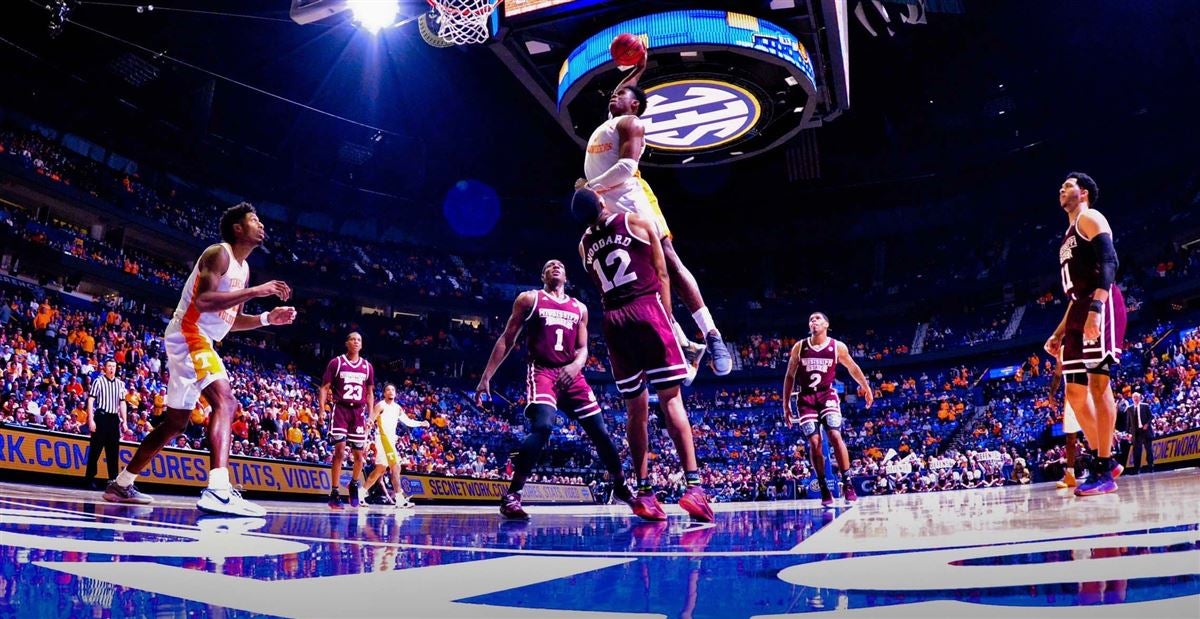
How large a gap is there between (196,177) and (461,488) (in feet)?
65.0

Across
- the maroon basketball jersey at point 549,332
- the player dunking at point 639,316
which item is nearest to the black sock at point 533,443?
the maroon basketball jersey at point 549,332

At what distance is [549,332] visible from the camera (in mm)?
6070

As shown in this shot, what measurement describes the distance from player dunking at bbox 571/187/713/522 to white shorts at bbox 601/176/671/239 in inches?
3.7

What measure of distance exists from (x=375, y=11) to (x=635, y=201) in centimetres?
814

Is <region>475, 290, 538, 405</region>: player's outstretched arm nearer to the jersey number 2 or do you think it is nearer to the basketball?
the jersey number 2

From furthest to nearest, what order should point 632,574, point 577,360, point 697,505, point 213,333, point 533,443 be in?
point 577,360 → point 533,443 → point 213,333 → point 697,505 → point 632,574

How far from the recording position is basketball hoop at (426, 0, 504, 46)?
Result: 10.2m

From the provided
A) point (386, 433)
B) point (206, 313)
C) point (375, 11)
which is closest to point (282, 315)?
point (206, 313)

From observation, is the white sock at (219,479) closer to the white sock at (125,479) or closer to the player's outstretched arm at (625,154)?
the white sock at (125,479)

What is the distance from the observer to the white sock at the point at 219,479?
4.61 metres

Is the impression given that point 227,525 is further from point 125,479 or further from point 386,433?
point 386,433

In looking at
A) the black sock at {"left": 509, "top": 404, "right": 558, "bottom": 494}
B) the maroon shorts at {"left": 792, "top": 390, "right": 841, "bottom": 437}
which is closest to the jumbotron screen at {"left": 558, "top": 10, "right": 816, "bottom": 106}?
the maroon shorts at {"left": 792, "top": 390, "right": 841, "bottom": 437}

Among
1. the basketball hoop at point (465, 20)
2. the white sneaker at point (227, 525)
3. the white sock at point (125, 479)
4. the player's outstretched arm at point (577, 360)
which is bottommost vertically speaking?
the white sneaker at point (227, 525)

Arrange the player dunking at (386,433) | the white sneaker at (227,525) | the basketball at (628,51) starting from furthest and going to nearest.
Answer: the player dunking at (386,433) < the basketball at (628,51) < the white sneaker at (227,525)
